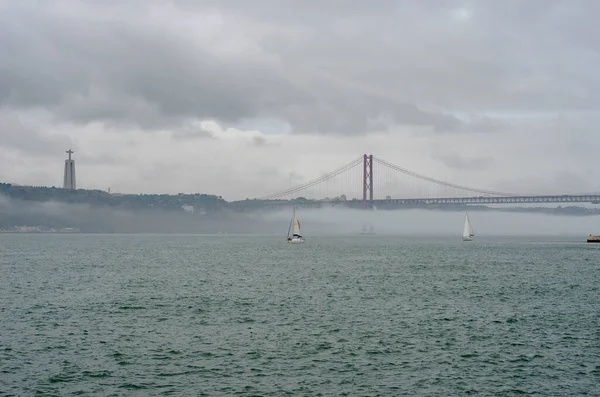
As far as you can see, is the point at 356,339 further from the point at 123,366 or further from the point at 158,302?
the point at 158,302

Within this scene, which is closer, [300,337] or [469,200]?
[300,337]

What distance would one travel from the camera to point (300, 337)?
1155 inches

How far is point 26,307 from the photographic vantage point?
128 feet

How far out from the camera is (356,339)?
1138 inches

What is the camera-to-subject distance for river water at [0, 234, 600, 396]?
859 inches

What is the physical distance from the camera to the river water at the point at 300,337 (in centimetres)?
2181

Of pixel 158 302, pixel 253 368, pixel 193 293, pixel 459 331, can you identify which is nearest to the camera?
pixel 253 368

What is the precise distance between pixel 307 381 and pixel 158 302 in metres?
21.3

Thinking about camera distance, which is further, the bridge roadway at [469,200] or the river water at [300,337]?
the bridge roadway at [469,200]

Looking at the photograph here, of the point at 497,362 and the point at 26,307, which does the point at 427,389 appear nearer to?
the point at 497,362

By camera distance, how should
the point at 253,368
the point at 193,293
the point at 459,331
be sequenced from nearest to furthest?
the point at 253,368 < the point at 459,331 < the point at 193,293

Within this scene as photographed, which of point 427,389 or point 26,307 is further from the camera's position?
point 26,307

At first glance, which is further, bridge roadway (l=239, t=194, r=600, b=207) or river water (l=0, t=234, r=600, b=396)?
bridge roadway (l=239, t=194, r=600, b=207)

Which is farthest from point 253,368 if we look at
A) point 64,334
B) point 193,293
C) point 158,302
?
point 193,293
